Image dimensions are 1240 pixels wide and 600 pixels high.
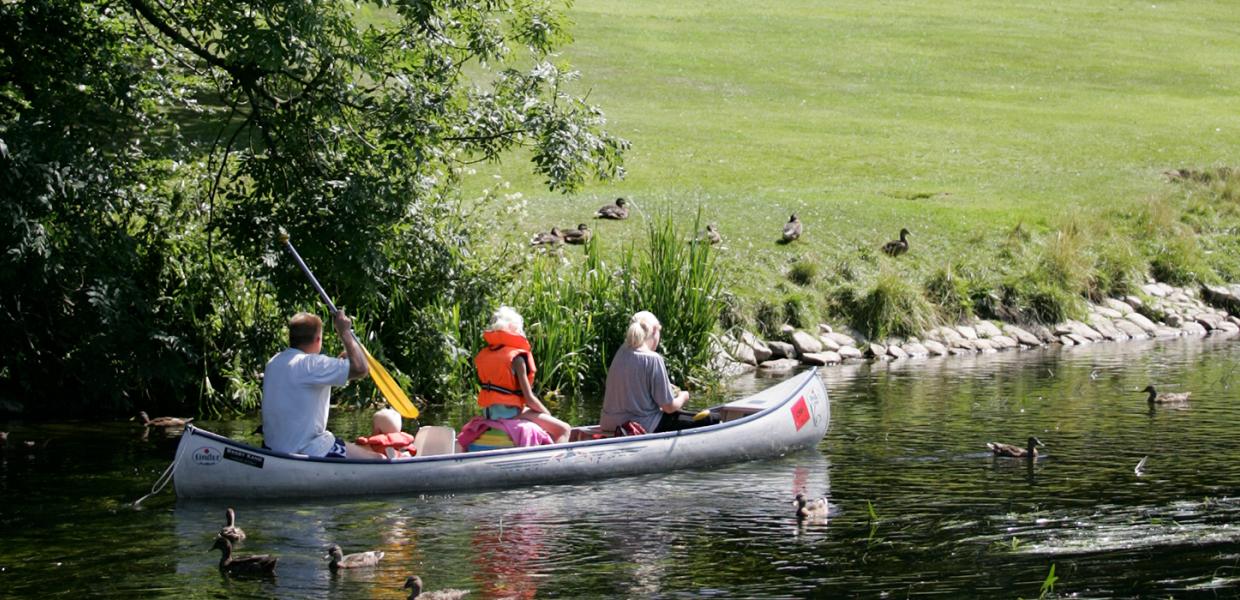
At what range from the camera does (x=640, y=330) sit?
598 inches

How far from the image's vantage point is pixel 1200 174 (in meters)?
34.2

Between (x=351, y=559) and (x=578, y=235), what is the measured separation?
1431cm

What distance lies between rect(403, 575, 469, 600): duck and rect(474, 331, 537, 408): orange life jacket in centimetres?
465

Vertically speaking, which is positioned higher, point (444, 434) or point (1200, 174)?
point (1200, 174)

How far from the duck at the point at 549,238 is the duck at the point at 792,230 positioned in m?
4.07

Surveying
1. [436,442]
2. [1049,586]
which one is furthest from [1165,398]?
[1049,586]

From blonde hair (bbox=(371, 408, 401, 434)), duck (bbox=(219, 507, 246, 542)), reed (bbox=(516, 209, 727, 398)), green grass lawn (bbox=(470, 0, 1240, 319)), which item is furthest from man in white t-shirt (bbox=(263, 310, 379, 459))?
reed (bbox=(516, 209, 727, 398))

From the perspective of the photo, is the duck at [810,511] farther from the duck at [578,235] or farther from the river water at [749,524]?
the duck at [578,235]

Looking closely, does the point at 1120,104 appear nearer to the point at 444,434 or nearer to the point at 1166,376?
the point at 1166,376

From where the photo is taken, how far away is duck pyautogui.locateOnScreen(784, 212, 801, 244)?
2680 cm

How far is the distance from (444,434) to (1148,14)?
52472 millimetres

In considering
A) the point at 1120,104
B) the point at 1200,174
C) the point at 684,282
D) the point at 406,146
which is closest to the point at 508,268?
the point at 684,282

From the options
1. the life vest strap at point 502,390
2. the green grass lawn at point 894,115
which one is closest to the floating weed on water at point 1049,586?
the life vest strap at point 502,390

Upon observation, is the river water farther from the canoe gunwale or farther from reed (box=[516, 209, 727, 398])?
reed (box=[516, 209, 727, 398])
